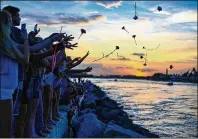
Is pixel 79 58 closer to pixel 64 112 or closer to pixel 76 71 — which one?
pixel 76 71

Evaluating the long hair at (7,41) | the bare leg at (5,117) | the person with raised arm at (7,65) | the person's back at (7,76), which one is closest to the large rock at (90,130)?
the bare leg at (5,117)

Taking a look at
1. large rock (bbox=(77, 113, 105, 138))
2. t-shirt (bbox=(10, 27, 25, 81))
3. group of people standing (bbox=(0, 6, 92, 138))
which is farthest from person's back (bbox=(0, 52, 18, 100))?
large rock (bbox=(77, 113, 105, 138))

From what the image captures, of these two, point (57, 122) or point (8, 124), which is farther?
point (57, 122)

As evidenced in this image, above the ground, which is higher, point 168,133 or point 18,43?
point 18,43

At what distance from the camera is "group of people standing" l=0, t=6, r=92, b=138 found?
420cm

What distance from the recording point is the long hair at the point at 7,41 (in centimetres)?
408

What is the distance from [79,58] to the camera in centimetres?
831

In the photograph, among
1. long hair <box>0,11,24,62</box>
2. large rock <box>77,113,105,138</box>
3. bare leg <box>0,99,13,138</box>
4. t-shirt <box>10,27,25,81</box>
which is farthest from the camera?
large rock <box>77,113,105,138</box>

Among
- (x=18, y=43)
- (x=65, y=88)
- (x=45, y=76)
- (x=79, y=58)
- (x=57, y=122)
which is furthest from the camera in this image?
(x=65, y=88)

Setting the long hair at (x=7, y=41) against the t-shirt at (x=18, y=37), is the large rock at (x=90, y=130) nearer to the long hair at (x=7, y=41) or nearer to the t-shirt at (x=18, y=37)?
the t-shirt at (x=18, y=37)

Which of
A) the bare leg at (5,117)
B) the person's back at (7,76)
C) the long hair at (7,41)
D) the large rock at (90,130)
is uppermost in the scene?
the long hair at (7,41)

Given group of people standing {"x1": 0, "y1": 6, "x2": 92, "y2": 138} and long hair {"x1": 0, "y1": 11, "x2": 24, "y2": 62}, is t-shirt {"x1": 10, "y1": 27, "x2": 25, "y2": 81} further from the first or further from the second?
long hair {"x1": 0, "y1": 11, "x2": 24, "y2": 62}

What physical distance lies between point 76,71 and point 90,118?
1.19 meters

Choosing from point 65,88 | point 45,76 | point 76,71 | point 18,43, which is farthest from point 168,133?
point 18,43
